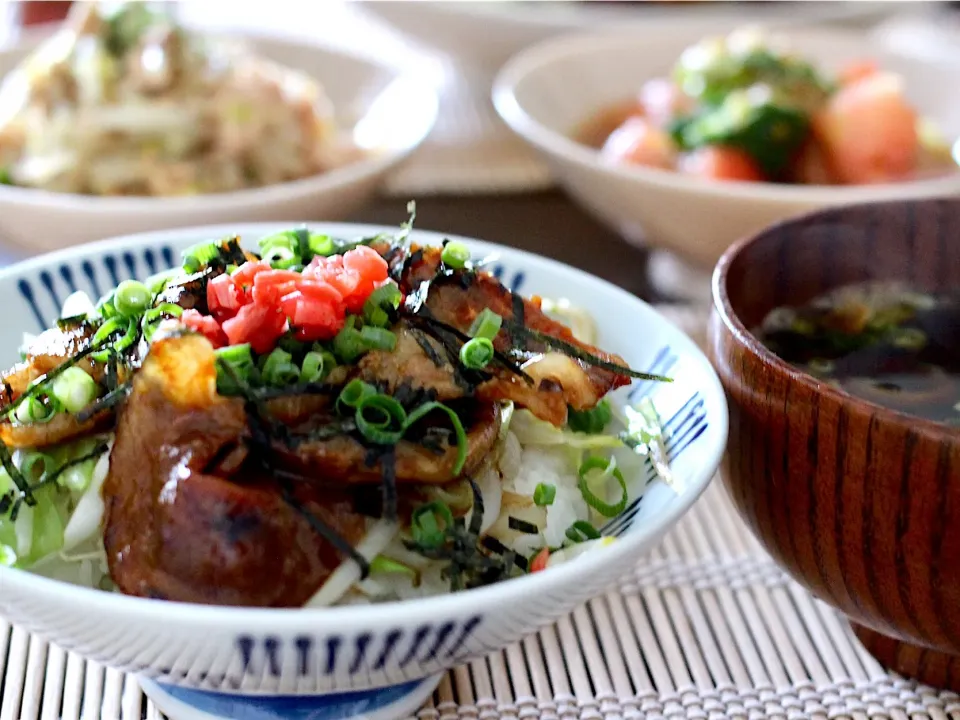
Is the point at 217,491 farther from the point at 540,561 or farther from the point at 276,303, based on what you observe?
the point at 540,561

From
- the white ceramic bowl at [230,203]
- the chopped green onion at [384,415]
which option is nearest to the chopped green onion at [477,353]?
the chopped green onion at [384,415]

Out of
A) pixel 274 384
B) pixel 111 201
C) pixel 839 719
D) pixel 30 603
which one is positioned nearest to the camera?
pixel 30 603

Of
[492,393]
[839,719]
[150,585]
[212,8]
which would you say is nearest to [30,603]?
[150,585]

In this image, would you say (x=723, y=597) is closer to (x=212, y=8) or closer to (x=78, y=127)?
(x=78, y=127)

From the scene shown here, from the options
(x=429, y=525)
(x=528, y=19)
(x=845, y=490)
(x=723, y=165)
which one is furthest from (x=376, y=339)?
(x=528, y=19)

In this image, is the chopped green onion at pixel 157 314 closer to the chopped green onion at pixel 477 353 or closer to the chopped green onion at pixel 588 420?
the chopped green onion at pixel 477 353

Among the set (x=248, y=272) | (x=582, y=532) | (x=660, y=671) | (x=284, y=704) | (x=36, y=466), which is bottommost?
(x=660, y=671)

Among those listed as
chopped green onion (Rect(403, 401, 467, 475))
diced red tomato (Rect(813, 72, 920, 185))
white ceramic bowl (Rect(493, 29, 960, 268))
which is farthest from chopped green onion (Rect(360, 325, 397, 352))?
diced red tomato (Rect(813, 72, 920, 185))
